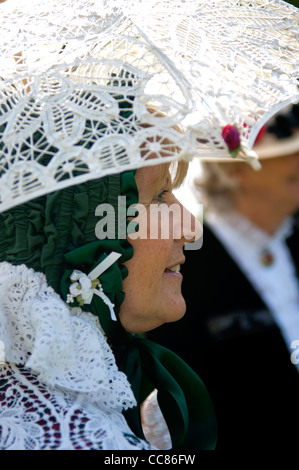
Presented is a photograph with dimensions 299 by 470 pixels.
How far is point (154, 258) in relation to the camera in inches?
85.9

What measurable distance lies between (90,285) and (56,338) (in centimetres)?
26

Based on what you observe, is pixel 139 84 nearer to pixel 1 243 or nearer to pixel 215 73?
pixel 215 73

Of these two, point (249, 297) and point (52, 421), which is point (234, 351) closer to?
point (249, 297)

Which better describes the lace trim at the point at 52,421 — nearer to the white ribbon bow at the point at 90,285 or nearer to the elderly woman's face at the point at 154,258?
the white ribbon bow at the point at 90,285

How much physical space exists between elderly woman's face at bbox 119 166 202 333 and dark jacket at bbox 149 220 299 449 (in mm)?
1363

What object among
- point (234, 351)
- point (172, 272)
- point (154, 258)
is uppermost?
point (154, 258)

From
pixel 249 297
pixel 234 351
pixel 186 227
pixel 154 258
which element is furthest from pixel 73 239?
pixel 249 297

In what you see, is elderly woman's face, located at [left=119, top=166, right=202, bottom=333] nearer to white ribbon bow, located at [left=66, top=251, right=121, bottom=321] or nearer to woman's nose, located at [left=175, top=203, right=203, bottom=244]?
woman's nose, located at [left=175, top=203, right=203, bottom=244]

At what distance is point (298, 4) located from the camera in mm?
3812

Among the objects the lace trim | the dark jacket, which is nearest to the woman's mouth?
the lace trim

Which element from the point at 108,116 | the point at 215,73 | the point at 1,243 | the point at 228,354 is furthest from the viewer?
the point at 228,354
